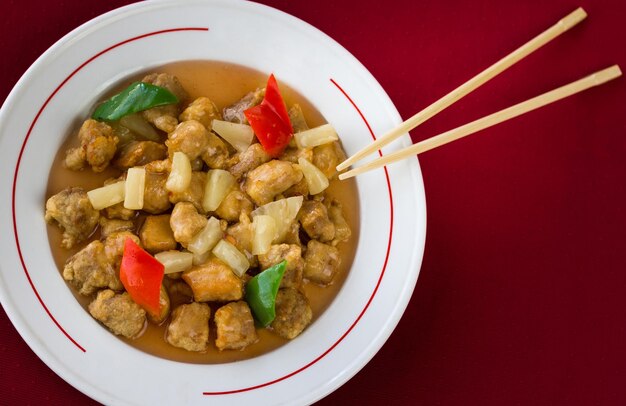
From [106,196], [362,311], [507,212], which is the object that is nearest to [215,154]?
[106,196]

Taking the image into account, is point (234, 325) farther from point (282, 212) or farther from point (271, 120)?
point (271, 120)

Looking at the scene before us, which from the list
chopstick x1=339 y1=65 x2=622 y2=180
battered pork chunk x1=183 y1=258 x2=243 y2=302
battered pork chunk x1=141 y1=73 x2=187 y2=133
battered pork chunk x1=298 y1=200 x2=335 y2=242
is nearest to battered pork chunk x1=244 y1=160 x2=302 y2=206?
battered pork chunk x1=298 y1=200 x2=335 y2=242

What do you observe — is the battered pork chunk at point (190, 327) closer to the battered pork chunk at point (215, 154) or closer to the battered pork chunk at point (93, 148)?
the battered pork chunk at point (215, 154)

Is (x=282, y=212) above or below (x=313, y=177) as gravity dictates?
below

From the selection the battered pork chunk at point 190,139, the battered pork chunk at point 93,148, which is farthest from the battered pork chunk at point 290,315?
the battered pork chunk at point 93,148

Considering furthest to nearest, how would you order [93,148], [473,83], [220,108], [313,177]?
1. [220,108]
2. [313,177]
3. [93,148]
4. [473,83]

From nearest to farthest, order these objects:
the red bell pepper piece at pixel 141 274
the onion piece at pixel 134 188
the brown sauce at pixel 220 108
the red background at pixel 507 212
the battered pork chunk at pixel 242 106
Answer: the red bell pepper piece at pixel 141 274, the onion piece at pixel 134 188, the brown sauce at pixel 220 108, the battered pork chunk at pixel 242 106, the red background at pixel 507 212
